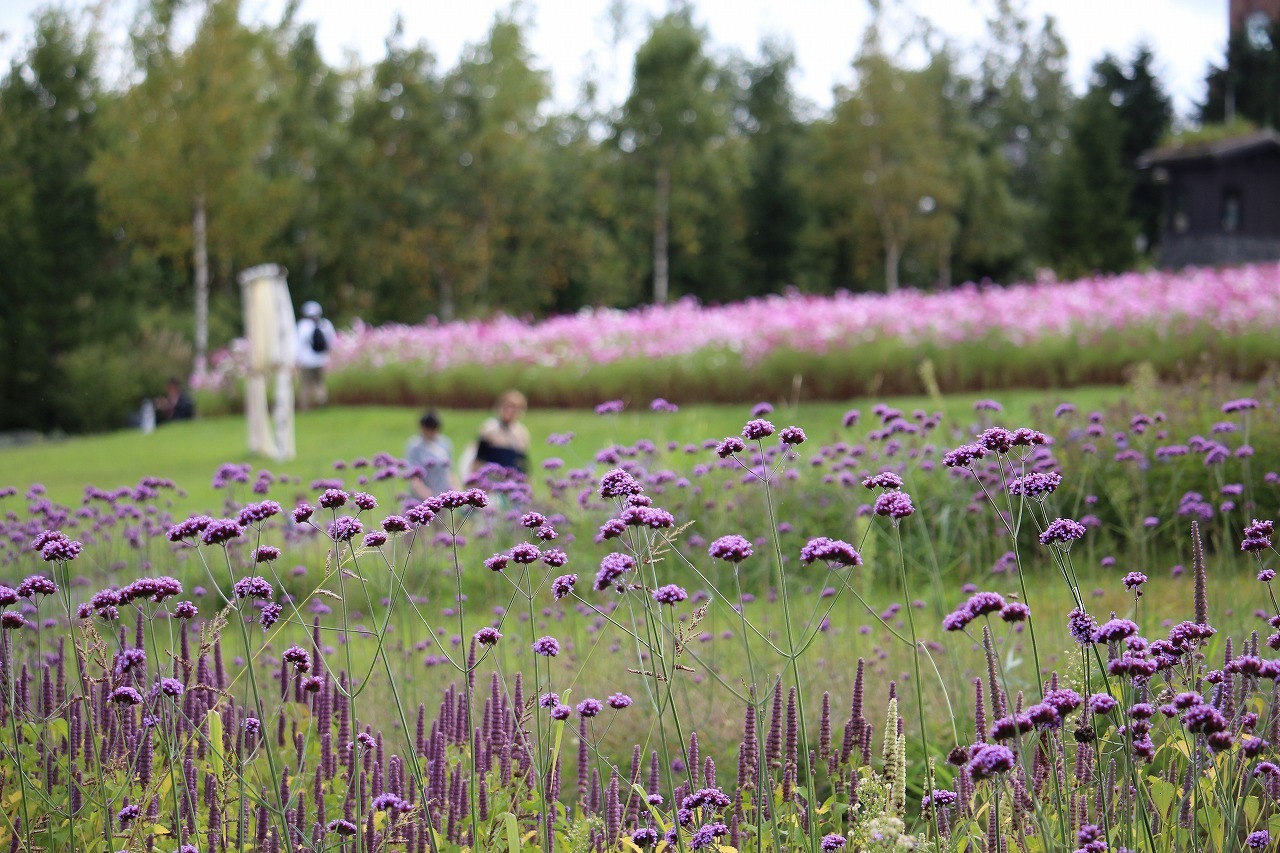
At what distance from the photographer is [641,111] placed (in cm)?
3275

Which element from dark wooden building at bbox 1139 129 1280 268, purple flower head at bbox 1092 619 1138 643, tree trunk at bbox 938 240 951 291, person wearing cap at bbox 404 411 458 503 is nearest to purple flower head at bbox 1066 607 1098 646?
purple flower head at bbox 1092 619 1138 643

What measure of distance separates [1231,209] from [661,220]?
13843 mm

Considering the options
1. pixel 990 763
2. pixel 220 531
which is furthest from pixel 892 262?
pixel 990 763

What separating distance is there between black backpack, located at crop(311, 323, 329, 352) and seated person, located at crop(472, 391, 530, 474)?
8.46 meters

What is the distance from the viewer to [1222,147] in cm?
2662

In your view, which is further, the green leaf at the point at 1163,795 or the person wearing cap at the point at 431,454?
the person wearing cap at the point at 431,454

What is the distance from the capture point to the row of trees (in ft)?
81.8

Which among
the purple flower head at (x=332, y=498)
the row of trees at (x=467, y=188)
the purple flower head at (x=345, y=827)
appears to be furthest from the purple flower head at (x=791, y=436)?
A: the row of trees at (x=467, y=188)

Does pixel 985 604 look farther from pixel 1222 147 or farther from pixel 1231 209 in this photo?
pixel 1231 209

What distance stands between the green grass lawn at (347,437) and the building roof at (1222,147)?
17.0 metres

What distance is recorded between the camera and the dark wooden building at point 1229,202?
90.1ft

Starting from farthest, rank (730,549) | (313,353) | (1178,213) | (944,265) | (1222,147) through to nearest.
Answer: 1. (944,265)
2. (1178,213)
3. (1222,147)
4. (313,353)
5. (730,549)

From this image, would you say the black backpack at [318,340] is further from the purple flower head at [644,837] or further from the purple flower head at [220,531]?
the purple flower head at [644,837]

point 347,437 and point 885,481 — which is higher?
point 885,481
